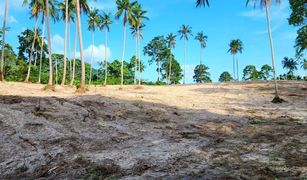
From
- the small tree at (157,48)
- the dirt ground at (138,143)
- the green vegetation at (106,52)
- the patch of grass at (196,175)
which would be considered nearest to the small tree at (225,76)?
the green vegetation at (106,52)

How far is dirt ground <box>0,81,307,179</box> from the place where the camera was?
876 centimetres

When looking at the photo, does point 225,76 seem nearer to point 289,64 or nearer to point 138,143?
point 289,64

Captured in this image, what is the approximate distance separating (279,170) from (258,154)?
184 centimetres

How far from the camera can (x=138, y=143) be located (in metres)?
12.2

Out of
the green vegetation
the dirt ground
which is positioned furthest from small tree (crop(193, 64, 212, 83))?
the dirt ground

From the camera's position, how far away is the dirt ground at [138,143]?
28.7 ft

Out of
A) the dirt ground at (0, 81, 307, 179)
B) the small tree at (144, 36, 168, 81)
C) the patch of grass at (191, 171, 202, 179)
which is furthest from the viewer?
the small tree at (144, 36, 168, 81)

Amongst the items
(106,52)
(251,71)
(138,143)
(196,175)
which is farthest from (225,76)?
(196,175)

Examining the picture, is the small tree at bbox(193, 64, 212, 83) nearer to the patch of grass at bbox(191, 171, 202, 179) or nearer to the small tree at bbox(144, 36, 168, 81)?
the small tree at bbox(144, 36, 168, 81)

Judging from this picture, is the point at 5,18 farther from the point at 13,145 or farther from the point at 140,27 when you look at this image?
the point at 13,145

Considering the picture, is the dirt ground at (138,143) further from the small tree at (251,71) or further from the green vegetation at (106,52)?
the small tree at (251,71)

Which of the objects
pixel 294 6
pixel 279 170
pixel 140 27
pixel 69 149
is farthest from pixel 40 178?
pixel 140 27

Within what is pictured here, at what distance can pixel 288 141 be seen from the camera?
1208 centimetres

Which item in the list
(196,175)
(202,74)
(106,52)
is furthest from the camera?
(202,74)
